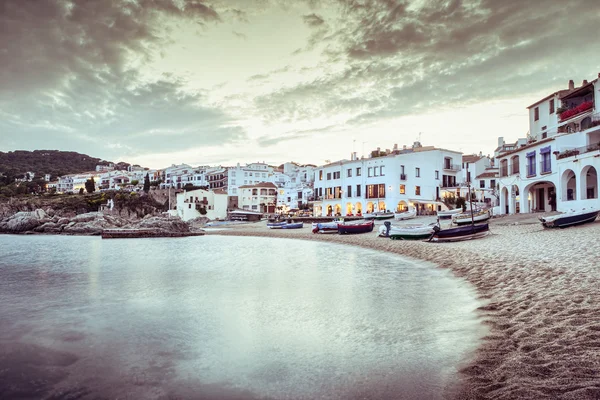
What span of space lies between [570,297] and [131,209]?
317 feet

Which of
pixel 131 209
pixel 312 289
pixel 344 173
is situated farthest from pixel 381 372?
pixel 131 209

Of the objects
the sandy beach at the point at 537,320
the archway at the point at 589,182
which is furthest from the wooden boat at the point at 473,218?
the sandy beach at the point at 537,320

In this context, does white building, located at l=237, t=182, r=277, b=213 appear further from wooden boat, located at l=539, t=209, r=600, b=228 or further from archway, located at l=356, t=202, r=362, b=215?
wooden boat, located at l=539, t=209, r=600, b=228

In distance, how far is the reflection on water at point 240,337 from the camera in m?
5.46

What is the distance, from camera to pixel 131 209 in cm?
9050

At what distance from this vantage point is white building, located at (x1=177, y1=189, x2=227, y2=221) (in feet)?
271

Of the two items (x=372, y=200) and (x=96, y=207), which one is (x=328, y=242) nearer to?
(x=372, y=200)

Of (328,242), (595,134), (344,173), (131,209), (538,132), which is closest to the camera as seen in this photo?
(595,134)

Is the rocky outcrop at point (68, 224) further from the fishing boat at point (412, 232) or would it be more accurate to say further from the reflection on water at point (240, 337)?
the reflection on water at point (240, 337)

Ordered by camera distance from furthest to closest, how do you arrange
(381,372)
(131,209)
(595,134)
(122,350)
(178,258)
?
(131,209) → (595,134) → (178,258) → (122,350) → (381,372)

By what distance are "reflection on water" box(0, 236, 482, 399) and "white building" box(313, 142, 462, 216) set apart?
3870 centimetres

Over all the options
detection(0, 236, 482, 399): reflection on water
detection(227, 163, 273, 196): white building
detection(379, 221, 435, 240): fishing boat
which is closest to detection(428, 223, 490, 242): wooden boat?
detection(379, 221, 435, 240): fishing boat

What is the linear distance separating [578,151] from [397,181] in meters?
26.5

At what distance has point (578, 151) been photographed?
27.4m
